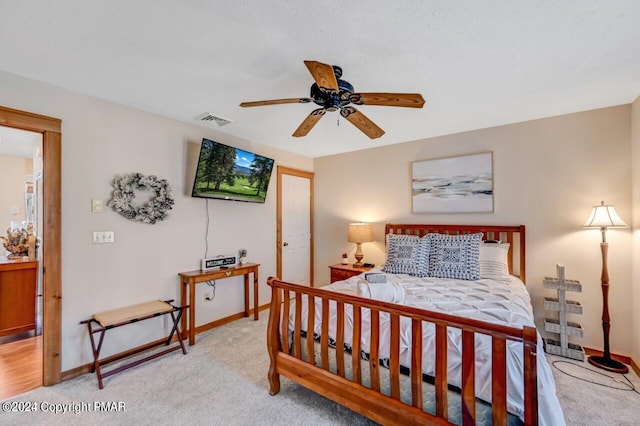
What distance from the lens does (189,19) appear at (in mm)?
1598

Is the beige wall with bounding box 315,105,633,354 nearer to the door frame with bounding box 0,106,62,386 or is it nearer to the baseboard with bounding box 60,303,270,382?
the baseboard with bounding box 60,303,270,382

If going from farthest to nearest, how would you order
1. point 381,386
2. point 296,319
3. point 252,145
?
point 252,145 → point 296,319 → point 381,386

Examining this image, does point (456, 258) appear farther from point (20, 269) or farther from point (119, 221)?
point (20, 269)

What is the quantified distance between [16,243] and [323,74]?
15.1ft

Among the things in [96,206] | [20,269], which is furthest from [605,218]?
[20,269]

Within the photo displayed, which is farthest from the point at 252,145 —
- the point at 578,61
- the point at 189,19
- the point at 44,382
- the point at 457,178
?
the point at 578,61

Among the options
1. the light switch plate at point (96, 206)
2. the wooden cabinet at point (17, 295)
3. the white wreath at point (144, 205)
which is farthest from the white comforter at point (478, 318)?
the wooden cabinet at point (17, 295)

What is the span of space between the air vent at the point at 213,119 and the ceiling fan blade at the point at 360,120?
1585 mm

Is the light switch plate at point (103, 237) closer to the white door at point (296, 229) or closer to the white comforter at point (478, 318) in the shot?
the white comforter at point (478, 318)

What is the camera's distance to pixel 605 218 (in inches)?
103

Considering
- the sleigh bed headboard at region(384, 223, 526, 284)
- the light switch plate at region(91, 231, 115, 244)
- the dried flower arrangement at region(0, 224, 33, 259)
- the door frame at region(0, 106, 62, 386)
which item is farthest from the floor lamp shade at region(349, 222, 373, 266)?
the dried flower arrangement at region(0, 224, 33, 259)

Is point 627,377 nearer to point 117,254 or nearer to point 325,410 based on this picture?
point 325,410

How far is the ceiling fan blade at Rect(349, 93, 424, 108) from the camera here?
Result: 6.17 feet

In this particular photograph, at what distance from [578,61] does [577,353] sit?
2617 millimetres
